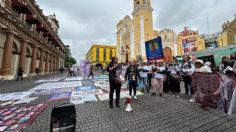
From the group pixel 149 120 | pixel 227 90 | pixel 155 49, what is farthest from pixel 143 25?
pixel 149 120

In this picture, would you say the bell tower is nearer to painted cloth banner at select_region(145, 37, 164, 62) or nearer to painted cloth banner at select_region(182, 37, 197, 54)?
painted cloth banner at select_region(182, 37, 197, 54)

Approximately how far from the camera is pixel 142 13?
38844 mm

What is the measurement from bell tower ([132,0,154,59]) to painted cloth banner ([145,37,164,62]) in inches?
1210

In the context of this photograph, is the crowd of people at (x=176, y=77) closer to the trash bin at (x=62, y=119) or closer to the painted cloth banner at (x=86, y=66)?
the trash bin at (x=62, y=119)

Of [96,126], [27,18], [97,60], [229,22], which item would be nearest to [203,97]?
[96,126]

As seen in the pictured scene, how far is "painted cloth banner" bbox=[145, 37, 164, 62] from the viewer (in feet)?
20.6

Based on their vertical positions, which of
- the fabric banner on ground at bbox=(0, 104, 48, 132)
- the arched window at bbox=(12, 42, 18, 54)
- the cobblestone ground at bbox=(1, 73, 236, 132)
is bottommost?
the cobblestone ground at bbox=(1, 73, 236, 132)

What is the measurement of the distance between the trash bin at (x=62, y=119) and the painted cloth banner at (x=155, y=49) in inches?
216

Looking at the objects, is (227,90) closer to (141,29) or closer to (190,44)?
(141,29)

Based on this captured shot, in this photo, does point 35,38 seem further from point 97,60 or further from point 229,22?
point 97,60

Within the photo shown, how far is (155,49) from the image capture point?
21.6 ft

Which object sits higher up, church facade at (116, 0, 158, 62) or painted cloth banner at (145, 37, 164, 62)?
church facade at (116, 0, 158, 62)

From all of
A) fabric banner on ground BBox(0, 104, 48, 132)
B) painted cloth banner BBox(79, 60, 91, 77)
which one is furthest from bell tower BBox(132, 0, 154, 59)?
fabric banner on ground BBox(0, 104, 48, 132)

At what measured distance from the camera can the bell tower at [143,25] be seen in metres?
38.2
